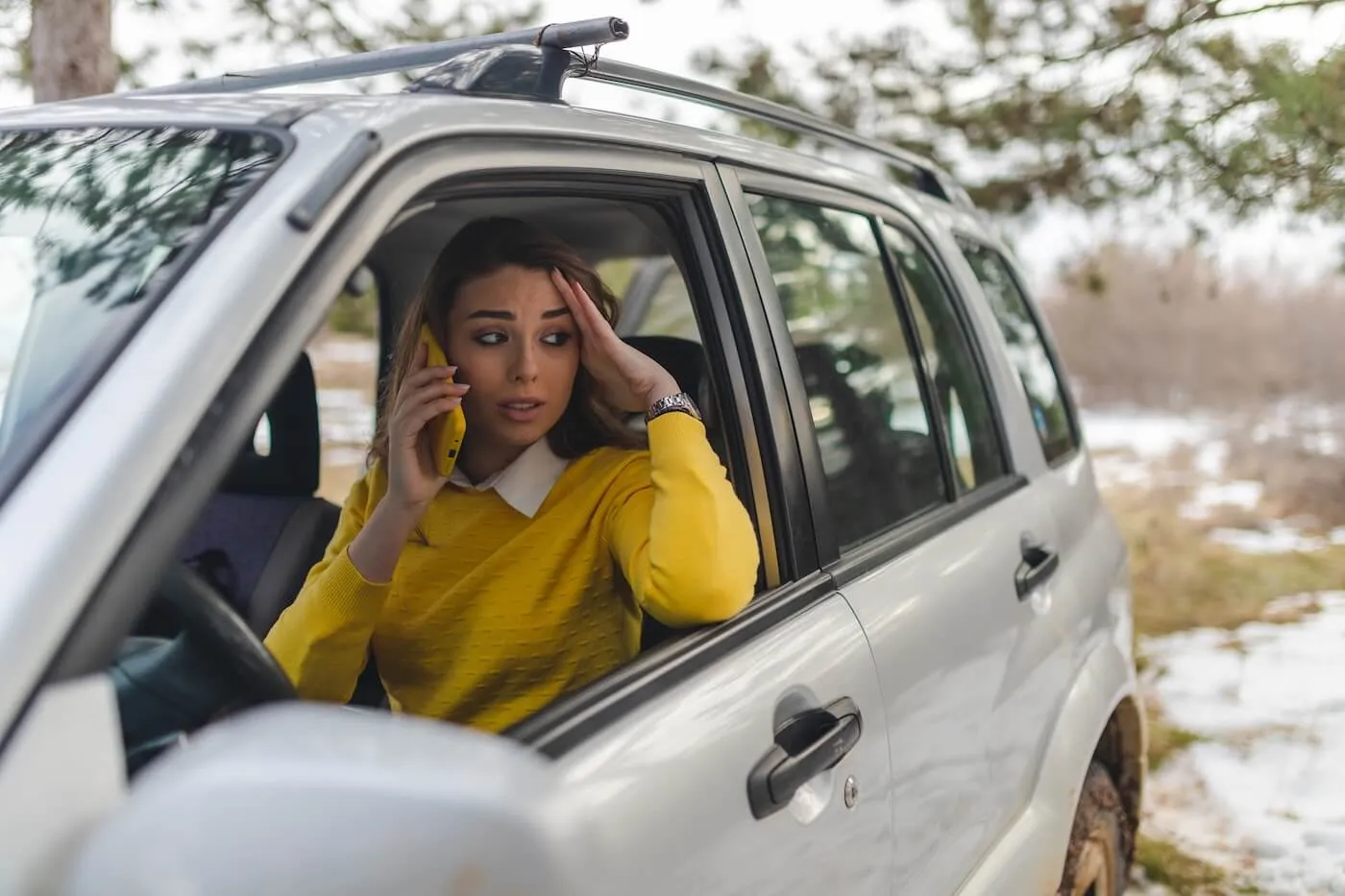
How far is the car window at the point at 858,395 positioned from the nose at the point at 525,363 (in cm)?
42

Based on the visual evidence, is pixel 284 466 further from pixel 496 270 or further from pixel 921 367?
pixel 921 367

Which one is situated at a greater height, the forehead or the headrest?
the forehead

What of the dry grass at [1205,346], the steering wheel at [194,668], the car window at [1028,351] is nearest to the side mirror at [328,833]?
the steering wheel at [194,668]

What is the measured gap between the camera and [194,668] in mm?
1263

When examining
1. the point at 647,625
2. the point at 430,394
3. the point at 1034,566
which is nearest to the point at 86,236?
the point at 430,394

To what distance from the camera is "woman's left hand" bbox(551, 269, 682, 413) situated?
187 cm

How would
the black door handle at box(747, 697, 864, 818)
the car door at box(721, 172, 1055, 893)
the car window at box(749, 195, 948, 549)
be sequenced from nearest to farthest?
the black door handle at box(747, 697, 864, 818)
the car door at box(721, 172, 1055, 893)
the car window at box(749, 195, 948, 549)

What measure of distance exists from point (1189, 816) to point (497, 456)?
332 centimetres

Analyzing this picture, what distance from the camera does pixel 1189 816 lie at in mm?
4242

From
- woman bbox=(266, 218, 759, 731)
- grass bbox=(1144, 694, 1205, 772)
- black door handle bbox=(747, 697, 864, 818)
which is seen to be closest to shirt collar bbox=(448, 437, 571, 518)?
woman bbox=(266, 218, 759, 731)

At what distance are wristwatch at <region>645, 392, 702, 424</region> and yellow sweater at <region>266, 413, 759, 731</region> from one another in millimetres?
20

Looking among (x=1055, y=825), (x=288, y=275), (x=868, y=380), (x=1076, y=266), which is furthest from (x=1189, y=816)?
(x=1076, y=266)

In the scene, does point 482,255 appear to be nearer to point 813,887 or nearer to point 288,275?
point 288,275

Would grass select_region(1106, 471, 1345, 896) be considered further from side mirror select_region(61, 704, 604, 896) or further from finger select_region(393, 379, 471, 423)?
side mirror select_region(61, 704, 604, 896)
